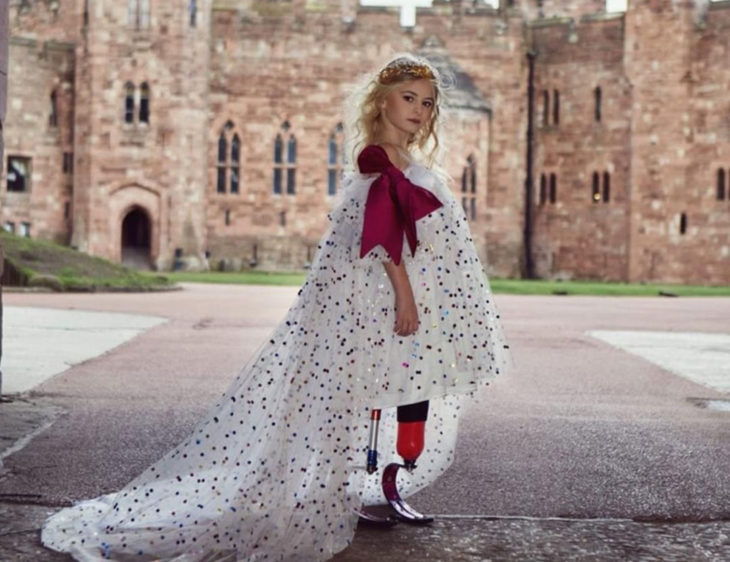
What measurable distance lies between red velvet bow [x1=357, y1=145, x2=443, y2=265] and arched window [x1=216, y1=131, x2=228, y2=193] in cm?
3719

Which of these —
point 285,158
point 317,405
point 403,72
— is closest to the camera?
point 317,405

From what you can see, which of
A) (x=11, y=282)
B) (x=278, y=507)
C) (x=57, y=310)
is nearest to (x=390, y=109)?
(x=278, y=507)

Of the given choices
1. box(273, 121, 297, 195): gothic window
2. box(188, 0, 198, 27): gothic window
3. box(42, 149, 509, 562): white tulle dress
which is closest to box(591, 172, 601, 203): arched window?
box(273, 121, 297, 195): gothic window

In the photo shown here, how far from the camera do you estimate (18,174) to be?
1626 inches

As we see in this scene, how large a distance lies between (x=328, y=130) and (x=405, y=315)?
3787 centimetres

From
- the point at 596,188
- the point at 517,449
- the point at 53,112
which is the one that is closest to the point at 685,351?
the point at 517,449

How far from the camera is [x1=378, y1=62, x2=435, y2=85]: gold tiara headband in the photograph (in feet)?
15.7

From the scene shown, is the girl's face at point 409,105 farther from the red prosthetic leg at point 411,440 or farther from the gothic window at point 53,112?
the gothic window at point 53,112

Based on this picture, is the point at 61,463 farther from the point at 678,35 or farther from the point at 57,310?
the point at 678,35

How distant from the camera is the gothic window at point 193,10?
40406 mm

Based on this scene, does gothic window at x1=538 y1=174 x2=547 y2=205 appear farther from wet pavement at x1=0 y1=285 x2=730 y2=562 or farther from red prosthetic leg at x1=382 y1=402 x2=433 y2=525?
red prosthetic leg at x1=382 y1=402 x2=433 y2=525

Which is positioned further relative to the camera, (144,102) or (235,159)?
(235,159)

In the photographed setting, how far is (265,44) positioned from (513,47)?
327 inches

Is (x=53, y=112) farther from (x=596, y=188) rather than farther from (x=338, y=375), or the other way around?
(x=338, y=375)
